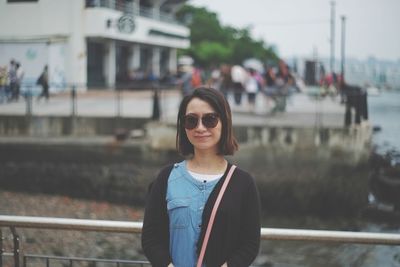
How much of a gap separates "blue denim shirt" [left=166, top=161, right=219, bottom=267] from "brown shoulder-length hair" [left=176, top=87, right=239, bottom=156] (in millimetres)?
162

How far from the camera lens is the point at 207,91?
1902 mm

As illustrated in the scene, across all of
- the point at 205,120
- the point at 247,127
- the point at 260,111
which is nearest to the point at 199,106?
the point at 205,120

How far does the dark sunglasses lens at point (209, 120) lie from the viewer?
191 cm

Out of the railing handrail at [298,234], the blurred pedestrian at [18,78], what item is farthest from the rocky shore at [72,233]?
the railing handrail at [298,234]

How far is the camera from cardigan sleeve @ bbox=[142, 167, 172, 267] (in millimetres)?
1938

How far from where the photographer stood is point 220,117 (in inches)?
Answer: 75.9

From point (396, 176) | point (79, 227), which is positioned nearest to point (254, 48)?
point (396, 176)

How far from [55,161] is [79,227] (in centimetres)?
855

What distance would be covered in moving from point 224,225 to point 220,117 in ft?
1.33

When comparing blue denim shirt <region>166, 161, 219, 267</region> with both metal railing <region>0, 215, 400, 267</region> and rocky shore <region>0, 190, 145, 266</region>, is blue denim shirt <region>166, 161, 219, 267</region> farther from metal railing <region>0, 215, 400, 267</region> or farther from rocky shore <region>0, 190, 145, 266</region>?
rocky shore <region>0, 190, 145, 266</region>

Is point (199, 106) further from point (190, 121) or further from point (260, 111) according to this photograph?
point (260, 111)

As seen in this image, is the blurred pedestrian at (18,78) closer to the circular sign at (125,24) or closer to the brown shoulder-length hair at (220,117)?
the circular sign at (125,24)

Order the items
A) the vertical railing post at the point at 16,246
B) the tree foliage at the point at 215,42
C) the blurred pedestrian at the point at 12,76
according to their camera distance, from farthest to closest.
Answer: the tree foliage at the point at 215,42, the blurred pedestrian at the point at 12,76, the vertical railing post at the point at 16,246

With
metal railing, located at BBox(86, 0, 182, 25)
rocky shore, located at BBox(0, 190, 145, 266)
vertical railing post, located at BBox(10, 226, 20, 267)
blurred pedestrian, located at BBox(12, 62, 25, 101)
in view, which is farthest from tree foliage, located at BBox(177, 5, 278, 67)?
vertical railing post, located at BBox(10, 226, 20, 267)
